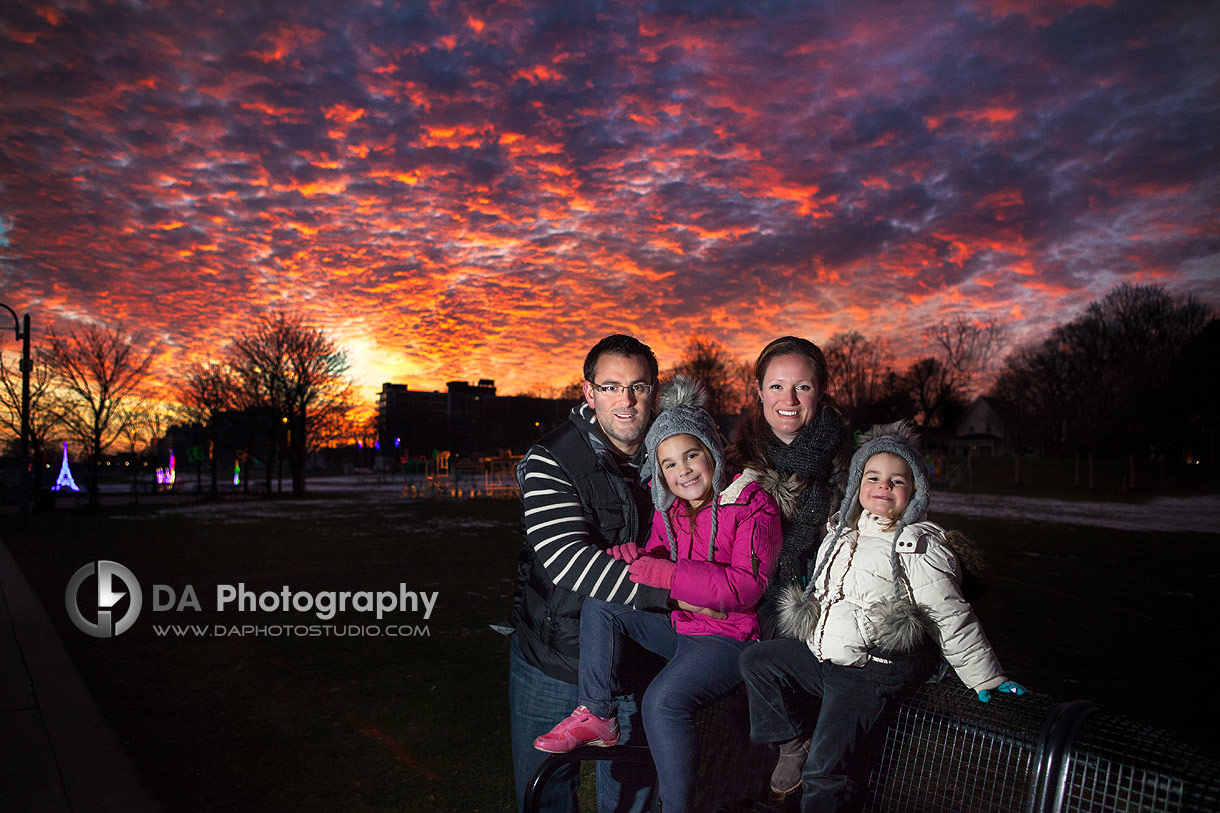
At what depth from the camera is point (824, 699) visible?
7.77 feet

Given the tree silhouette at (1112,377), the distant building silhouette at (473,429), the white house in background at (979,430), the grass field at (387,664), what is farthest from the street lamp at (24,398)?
the white house in background at (979,430)

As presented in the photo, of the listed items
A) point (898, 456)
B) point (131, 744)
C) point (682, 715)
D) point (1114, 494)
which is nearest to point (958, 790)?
point (682, 715)

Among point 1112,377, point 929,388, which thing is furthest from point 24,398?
point 929,388

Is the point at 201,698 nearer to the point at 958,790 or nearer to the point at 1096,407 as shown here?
the point at 958,790

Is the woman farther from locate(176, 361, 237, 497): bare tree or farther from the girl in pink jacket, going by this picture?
locate(176, 361, 237, 497): bare tree

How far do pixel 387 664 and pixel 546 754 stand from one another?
491 centimetres

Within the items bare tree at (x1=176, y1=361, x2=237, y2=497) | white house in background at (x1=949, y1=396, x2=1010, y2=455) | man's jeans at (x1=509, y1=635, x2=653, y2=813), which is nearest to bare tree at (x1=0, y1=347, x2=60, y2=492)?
bare tree at (x1=176, y1=361, x2=237, y2=497)

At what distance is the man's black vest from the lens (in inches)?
97.3

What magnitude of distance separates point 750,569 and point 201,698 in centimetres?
568

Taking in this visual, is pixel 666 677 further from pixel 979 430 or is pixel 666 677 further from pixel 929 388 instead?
pixel 979 430

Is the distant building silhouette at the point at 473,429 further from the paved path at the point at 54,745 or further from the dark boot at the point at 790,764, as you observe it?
the dark boot at the point at 790,764

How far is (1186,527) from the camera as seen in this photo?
20500 millimetres

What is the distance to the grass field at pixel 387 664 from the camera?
455cm

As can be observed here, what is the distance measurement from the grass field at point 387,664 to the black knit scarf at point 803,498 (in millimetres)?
714
